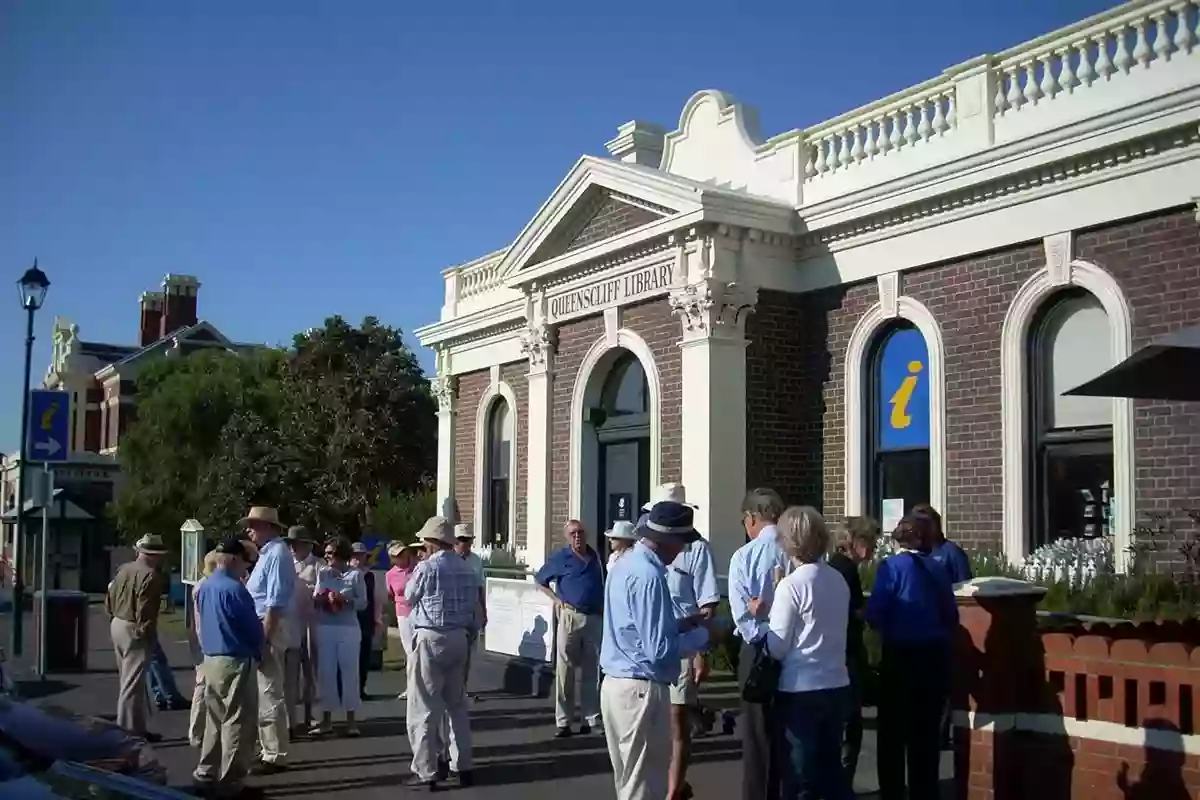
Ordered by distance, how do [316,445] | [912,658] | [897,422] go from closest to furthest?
[912,658] < [897,422] < [316,445]

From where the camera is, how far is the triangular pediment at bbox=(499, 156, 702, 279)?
583 inches

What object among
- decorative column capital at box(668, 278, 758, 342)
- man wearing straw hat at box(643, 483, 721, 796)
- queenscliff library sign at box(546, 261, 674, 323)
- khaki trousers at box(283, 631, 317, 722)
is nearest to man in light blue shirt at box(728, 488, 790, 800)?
man wearing straw hat at box(643, 483, 721, 796)

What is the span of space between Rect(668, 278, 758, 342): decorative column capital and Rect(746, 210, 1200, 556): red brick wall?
0.22 m

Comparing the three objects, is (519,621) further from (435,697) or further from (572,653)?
(435,697)

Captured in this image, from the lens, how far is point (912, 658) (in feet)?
22.5

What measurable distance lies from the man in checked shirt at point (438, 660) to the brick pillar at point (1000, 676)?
11.8ft

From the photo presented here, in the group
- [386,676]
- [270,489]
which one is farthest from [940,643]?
[270,489]

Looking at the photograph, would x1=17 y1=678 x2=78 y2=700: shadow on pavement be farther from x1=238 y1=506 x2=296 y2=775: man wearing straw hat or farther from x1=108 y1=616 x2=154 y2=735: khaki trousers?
x1=238 y1=506 x2=296 y2=775: man wearing straw hat

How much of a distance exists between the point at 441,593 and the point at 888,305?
22.7 ft

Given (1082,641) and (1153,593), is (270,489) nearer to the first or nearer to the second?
(1153,593)

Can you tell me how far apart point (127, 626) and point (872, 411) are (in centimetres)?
817

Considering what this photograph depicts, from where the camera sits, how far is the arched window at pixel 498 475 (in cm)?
2062

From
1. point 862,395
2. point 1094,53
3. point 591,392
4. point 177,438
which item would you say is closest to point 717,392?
point 862,395

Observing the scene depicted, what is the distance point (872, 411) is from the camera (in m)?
14.0
